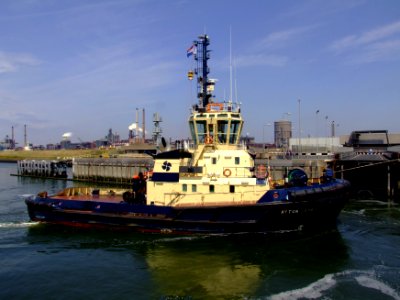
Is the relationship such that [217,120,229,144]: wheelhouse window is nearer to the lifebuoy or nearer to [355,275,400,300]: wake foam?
the lifebuoy

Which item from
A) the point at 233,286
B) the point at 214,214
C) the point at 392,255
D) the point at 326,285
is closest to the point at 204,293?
the point at 233,286

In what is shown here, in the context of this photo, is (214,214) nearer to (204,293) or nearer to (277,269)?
(277,269)

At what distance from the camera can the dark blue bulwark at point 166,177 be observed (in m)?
20.2

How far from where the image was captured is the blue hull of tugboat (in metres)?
18.4

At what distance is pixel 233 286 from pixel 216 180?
6.78 metres

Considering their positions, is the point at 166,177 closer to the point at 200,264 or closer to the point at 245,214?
the point at 245,214

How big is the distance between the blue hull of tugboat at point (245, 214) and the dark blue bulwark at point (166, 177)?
1.55 metres

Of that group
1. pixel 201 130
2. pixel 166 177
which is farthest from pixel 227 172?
pixel 166 177

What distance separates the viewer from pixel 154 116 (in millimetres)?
24703

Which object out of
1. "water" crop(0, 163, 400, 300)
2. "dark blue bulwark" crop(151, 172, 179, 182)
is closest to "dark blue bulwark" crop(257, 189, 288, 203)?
"water" crop(0, 163, 400, 300)

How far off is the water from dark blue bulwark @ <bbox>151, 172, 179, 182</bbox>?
2990mm

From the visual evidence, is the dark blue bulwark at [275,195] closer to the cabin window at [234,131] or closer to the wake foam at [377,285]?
the cabin window at [234,131]

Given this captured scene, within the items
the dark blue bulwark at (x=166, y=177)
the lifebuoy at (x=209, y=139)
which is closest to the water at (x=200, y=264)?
the dark blue bulwark at (x=166, y=177)

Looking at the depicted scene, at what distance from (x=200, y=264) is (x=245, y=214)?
397cm
